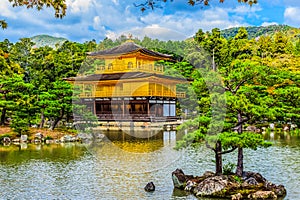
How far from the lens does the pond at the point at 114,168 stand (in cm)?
822

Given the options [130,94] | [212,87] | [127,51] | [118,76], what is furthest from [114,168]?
[127,51]

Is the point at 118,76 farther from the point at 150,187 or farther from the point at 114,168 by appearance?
the point at 150,187

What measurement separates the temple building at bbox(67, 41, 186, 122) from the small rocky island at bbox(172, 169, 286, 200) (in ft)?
53.6

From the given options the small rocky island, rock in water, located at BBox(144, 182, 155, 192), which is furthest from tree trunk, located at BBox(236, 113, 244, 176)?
rock in water, located at BBox(144, 182, 155, 192)

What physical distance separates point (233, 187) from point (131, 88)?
19.6 metres

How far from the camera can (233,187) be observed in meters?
7.71

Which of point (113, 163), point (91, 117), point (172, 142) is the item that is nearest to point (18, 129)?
point (91, 117)

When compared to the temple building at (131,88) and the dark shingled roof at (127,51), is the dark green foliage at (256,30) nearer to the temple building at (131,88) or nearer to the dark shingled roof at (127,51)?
the dark shingled roof at (127,51)

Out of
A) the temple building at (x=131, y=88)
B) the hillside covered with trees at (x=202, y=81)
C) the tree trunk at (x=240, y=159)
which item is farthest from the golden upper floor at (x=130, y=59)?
the tree trunk at (x=240, y=159)

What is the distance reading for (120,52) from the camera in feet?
91.5

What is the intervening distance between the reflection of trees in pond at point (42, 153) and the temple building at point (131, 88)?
9231 mm

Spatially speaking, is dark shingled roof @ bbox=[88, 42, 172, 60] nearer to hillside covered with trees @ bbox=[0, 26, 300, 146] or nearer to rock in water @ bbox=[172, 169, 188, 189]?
hillside covered with trees @ bbox=[0, 26, 300, 146]

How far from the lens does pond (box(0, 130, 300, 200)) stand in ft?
27.0

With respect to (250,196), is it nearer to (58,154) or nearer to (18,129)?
(58,154)
